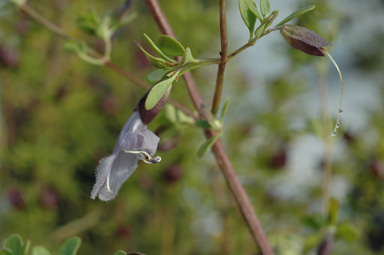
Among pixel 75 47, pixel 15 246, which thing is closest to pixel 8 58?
pixel 75 47

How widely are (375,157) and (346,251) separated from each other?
0.13 meters

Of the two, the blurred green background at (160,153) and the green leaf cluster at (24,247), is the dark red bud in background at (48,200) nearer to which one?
the blurred green background at (160,153)

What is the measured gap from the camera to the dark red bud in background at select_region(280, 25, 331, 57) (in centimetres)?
25

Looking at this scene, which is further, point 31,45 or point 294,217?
point 31,45

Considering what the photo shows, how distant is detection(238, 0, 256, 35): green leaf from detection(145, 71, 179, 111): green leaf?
0.19 feet

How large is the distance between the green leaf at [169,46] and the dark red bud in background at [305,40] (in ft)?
0.19

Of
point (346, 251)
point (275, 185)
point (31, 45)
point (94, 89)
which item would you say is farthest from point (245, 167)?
point (31, 45)

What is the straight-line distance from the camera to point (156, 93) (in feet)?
0.78

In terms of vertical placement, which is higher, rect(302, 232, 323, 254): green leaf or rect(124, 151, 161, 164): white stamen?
rect(124, 151, 161, 164): white stamen

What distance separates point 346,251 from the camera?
2.14 feet

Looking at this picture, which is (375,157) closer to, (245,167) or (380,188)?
(380,188)

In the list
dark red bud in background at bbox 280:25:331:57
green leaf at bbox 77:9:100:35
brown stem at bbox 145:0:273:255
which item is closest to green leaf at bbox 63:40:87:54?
green leaf at bbox 77:9:100:35

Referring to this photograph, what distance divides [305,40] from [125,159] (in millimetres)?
114

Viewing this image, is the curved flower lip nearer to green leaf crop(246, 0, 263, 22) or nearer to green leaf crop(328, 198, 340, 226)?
green leaf crop(246, 0, 263, 22)
